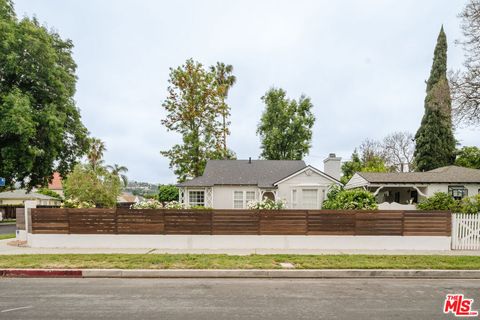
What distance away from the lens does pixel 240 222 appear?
38.4 ft

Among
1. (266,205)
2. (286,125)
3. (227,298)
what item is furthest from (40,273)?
(286,125)

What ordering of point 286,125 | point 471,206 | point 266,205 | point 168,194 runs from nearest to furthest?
point 471,206 → point 266,205 → point 168,194 → point 286,125

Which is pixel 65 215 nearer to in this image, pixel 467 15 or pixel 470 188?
pixel 467 15

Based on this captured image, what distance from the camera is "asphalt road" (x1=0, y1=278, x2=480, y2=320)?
5.24 m

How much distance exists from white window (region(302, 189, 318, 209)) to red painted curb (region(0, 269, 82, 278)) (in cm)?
1459

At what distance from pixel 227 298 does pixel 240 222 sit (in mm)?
5641

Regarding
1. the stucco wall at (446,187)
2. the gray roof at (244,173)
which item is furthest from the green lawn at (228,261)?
the stucco wall at (446,187)

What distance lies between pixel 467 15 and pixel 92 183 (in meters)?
22.8

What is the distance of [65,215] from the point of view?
38.2ft

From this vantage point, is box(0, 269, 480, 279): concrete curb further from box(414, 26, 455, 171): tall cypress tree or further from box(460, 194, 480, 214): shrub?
box(414, 26, 455, 171): tall cypress tree

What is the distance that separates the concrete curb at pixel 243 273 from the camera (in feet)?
25.9

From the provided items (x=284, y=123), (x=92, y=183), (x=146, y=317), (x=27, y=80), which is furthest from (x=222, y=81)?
(x=146, y=317)

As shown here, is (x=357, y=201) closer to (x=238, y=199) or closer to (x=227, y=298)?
(x=227, y=298)

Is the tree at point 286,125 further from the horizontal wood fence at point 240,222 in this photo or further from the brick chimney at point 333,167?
the horizontal wood fence at point 240,222
